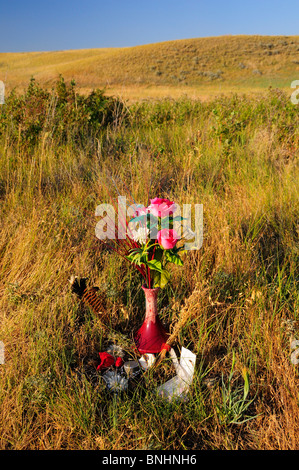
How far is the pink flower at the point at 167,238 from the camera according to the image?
189 centimetres

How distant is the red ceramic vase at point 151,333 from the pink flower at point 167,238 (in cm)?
33

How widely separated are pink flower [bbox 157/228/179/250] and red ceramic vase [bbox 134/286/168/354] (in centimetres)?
33

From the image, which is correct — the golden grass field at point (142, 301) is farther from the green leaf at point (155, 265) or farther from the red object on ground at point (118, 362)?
the green leaf at point (155, 265)

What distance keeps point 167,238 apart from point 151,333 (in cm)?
58

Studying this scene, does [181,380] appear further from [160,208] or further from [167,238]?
[160,208]

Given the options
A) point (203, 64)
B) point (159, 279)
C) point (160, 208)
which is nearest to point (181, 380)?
point (159, 279)

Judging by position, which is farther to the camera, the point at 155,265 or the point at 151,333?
the point at 151,333

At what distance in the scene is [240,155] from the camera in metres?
4.43

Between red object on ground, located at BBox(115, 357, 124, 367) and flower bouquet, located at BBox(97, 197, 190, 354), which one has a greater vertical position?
flower bouquet, located at BBox(97, 197, 190, 354)

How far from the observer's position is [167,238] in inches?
74.7

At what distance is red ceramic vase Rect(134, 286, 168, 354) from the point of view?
212 centimetres

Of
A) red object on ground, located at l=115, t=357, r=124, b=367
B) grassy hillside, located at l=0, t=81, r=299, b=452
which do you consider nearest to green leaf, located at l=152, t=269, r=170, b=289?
grassy hillside, located at l=0, t=81, r=299, b=452

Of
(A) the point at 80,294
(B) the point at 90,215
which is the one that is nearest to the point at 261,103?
(B) the point at 90,215

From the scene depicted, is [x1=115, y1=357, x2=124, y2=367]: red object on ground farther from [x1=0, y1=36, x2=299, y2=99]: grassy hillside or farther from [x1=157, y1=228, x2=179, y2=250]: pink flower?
[x1=0, y1=36, x2=299, y2=99]: grassy hillside
